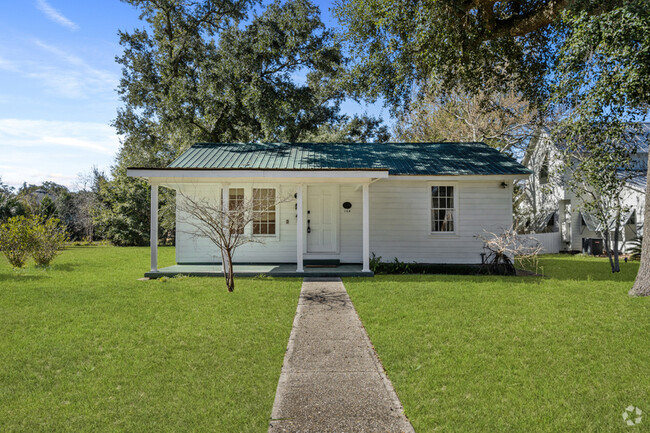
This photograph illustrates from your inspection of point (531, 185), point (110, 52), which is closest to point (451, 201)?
point (531, 185)

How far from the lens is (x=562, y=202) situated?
65.7 feet

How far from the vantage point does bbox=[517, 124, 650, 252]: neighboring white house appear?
17.6 metres

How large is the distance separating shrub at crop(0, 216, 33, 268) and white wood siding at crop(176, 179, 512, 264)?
4.12 meters

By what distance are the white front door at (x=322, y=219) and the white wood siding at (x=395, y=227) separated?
0.73 ft

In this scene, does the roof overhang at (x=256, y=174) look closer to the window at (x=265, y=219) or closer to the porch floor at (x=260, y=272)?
the window at (x=265, y=219)

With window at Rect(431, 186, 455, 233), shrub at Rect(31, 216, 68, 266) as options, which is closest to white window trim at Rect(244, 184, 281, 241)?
window at Rect(431, 186, 455, 233)

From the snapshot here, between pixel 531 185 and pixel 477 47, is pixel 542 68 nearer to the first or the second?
pixel 477 47

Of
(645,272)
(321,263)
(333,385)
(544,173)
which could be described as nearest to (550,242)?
(544,173)

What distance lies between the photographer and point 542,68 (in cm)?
1210

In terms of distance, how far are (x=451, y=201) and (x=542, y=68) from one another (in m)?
4.94

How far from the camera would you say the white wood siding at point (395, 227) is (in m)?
11.9

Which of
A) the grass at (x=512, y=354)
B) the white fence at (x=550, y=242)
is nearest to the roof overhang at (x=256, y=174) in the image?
the grass at (x=512, y=354)

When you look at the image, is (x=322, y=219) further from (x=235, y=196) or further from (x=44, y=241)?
(x=44, y=241)

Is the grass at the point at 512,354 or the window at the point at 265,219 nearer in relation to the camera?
the grass at the point at 512,354
